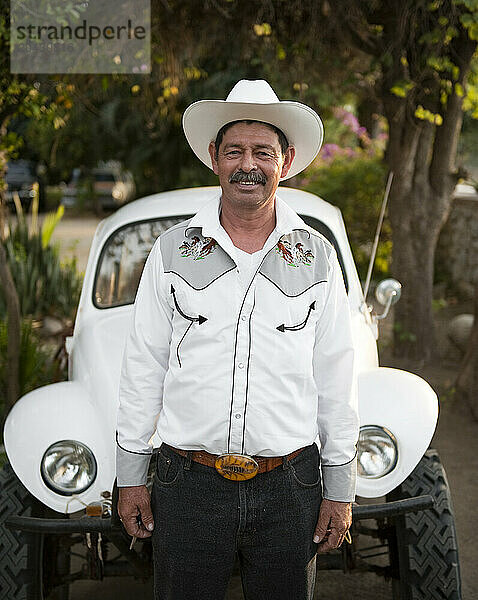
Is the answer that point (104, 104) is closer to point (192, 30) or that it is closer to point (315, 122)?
point (192, 30)

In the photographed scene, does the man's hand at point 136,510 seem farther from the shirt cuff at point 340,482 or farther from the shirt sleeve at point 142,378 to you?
the shirt cuff at point 340,482

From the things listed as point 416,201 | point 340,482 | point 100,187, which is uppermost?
point 416,201

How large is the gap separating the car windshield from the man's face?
185cm

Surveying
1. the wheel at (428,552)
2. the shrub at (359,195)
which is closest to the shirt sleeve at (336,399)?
the wheel at (428,552)

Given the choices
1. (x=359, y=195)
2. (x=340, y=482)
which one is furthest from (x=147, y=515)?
(x=359, y=195)

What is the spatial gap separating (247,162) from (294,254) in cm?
32

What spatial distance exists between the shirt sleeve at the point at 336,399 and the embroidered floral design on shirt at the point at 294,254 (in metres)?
0.09

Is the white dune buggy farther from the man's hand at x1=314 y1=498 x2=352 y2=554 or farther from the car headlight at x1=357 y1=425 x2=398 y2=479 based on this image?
the man's hand at x1=314 y1=498 x2=352 y2=554

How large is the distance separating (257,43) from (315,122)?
200 inches

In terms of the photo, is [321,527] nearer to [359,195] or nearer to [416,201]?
[416,201]

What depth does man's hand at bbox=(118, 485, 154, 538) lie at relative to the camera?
2438mm

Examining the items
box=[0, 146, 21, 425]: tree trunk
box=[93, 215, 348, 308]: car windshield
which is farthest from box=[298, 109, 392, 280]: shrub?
box=[93, 215, 348, 308]: car windshield

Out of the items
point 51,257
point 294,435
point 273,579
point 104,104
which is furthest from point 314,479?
point 104,104

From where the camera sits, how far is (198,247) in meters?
2.48
